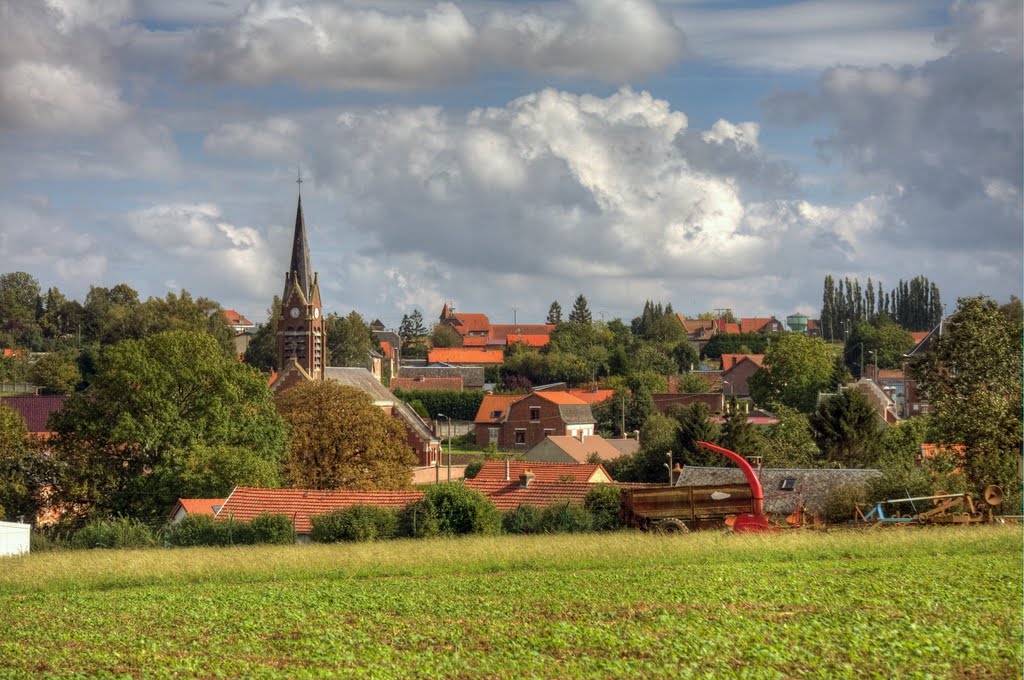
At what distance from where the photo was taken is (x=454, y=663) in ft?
54.4

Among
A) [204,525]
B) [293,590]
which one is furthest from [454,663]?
[204,525]

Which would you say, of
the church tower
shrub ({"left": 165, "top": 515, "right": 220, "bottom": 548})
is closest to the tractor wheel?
shrub ({"left": 165, "top": 515, "right": 220, "bottom": 548})

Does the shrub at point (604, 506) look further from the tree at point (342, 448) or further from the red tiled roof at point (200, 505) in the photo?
the tree at point (342, 448)

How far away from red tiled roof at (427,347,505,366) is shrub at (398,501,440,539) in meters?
119

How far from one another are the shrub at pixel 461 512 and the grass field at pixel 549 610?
6.89 meters

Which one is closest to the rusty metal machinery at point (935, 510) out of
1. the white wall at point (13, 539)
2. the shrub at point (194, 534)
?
the shrub at point (194, 534)

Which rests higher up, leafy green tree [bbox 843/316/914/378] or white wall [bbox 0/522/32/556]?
leafy green tree [bbox 843/316/914/378]

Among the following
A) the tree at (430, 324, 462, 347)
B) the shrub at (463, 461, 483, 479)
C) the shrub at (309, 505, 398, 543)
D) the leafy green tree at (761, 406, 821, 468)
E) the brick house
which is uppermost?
the tree at (430, 324, 462, 347)

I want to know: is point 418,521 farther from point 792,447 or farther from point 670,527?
point 792,447

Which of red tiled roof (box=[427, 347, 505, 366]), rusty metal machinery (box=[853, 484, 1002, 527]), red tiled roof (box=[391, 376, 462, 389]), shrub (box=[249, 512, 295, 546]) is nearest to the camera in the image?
rusty metal machinery (box=[853, 484, 1002, 527])

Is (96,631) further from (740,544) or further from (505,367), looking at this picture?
(505,367)

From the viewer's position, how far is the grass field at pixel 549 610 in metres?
16.5

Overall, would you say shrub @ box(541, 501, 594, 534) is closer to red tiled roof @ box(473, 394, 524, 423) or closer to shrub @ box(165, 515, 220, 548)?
shrub @ box(165, 515, 220, 548)

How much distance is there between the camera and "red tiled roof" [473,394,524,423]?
107 metres
